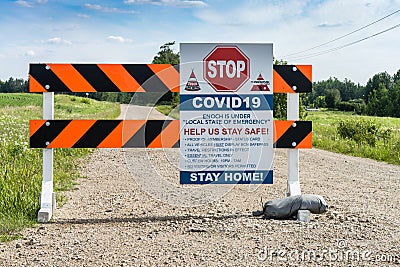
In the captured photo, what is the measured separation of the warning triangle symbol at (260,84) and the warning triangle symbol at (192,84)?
635mm

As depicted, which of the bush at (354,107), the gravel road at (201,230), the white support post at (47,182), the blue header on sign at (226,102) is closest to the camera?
the gravel road at (201,230)

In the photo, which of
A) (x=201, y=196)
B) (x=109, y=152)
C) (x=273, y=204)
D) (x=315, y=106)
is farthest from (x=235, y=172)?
(x=315, y=106)

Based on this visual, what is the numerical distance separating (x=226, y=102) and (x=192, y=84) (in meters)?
0.43

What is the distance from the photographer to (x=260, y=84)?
239 inches

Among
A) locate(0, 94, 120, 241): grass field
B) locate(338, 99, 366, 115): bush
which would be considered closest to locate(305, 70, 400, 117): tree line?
locate(338, 99, 366, 115): bush

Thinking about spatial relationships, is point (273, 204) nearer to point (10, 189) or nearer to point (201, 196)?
point (201, 196)

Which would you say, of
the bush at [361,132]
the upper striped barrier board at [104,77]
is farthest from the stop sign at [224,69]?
the bush at [361,132]

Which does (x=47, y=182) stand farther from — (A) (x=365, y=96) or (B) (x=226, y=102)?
(A) (x=365, y=96)

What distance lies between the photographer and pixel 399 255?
4.50m

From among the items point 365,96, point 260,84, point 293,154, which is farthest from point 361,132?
point 365,96

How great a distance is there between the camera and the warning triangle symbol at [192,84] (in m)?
5.96

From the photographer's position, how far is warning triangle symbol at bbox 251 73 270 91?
238 inches

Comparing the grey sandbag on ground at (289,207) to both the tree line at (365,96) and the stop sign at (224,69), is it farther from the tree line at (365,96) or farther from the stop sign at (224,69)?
the tree line at (365,96)

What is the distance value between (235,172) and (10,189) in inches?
105
